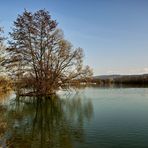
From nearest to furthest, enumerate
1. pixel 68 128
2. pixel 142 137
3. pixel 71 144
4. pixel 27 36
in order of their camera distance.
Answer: pixel 71 144
pixel 142 137
pixel 68 128
pixel 27 36

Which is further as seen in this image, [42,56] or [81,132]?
[42,56]

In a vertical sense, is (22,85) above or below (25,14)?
below

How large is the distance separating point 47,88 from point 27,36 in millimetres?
7435

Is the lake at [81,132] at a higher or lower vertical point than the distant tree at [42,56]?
lower

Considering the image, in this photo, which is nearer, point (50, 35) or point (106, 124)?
point (106, 124)

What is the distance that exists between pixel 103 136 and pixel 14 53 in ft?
87.0

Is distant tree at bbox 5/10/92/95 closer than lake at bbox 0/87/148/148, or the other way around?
lake at bbox 0/87/148/148

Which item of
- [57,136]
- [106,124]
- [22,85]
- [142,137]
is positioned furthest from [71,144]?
[22,85]

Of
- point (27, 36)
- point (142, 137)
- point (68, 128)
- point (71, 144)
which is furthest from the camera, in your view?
point (27, 36)

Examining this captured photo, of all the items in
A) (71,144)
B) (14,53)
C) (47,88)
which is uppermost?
(14,53)

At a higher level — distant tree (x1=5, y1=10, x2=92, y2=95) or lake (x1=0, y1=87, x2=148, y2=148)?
distant tree (x1=5, y1=10, x2=92, y2=95)

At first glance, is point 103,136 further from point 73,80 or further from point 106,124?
point 73,80

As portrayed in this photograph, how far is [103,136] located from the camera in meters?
14.6

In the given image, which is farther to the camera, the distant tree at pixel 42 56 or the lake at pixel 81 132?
the distant tree at pixel 42 56
